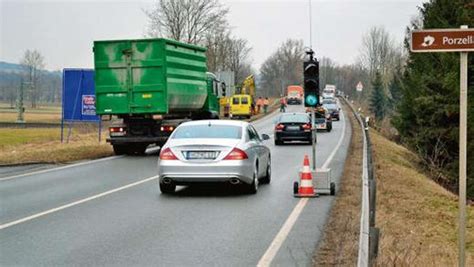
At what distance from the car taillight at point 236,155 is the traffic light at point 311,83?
2.29 metres

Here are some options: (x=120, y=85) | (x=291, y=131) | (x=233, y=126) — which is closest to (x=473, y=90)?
(x=291, y=131)

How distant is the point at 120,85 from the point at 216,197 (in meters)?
11.4

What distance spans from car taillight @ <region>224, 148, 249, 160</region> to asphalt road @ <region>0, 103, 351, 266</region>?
2.50 ft

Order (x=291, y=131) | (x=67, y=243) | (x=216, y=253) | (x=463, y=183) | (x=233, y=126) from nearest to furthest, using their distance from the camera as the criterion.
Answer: (x=463, y=183), (x=216, y=253), (x=67, y=243), (x=233, y=126), (x=291, y=131)

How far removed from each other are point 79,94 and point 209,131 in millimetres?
17874

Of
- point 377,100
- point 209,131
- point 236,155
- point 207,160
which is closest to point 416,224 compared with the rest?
point 236,155

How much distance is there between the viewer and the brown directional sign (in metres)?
7.86

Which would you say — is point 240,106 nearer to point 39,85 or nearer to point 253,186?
point 253,186

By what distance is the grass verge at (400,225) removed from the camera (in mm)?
8578

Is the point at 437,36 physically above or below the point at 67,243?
above

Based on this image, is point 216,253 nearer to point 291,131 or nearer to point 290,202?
point 290,202

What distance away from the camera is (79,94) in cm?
3136

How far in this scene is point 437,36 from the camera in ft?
26.1

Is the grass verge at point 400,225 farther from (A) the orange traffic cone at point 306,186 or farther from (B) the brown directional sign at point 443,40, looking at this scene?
(B) the brown directional sign at point 443,40
